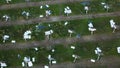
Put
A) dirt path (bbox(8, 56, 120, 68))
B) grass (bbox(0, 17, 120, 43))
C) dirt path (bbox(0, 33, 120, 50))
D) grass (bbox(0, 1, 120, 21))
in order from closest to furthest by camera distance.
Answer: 1. dirt path (bbox(8, 56, 120, 68))
2. dirt path (bbox(0, 33, 120, 50))
3. grass (bbox(0, 17, 120, 43))
4. grass (bbox(0, 1, 120, 21))

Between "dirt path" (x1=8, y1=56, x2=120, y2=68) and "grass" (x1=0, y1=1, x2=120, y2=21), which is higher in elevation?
"grass" (x1=0, y1=1, x2=120, y2=21)

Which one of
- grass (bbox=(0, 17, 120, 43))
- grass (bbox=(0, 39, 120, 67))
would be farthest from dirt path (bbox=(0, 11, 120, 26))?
grass (bbox=(0, 39, 120, 67))

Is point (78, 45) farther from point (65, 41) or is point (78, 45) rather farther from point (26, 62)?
point (26, 62)

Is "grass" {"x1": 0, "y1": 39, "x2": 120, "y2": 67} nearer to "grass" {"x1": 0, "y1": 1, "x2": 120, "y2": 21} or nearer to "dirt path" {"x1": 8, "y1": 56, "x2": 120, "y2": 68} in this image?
"dirt path" {"x1": 8, "y1": 56, "x2": 120, "y2": 68}

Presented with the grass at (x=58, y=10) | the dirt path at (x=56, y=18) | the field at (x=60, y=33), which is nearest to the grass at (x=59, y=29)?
the field at (x=60, y=33)

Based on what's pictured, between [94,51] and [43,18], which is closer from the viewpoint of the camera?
[94,51]

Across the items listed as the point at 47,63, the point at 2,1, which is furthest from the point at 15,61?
the point at 2,1

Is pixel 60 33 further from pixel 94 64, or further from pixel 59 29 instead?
pixel 94 64

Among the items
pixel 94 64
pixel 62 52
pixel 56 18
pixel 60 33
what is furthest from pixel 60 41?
pixel 94 64
